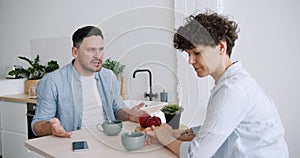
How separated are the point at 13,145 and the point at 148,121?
6.81ft

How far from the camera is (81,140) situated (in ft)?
3.98

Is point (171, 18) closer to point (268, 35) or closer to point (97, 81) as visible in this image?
point (268, 35)

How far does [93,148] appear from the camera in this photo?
3.62 feet

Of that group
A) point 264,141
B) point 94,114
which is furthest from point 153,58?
point 264,141

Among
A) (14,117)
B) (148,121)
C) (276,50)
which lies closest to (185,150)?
(148,121)

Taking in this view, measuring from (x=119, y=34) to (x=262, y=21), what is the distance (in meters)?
1.04

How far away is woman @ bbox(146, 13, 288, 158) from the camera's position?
899mm

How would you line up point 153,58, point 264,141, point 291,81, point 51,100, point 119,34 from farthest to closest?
point 291,81 → point 51,100 → point 153,58 → point 119,34 → point 264,141

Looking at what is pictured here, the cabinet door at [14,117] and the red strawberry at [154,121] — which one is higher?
the red strawberry at [154,121]

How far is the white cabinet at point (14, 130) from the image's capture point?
2.75 m

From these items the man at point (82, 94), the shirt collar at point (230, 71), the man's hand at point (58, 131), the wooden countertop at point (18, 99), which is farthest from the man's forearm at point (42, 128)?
the wooden countertop at point (18, 99)

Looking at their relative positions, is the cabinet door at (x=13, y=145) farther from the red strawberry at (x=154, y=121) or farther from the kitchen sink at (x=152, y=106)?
the red strawberry at (x=154, y=121)

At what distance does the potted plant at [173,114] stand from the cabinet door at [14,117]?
1893 millimetres

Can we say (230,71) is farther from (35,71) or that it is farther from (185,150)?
(35,71)
